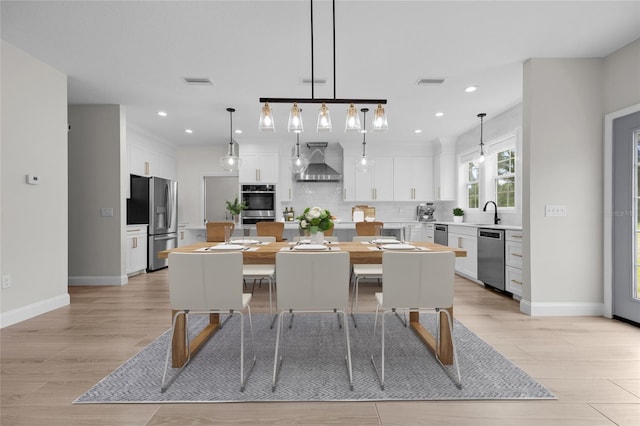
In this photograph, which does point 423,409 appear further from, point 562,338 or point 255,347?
point 562,338

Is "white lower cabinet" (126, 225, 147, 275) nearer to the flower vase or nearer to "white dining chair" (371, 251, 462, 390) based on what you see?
the flower vase

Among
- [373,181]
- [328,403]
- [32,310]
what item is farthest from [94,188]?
[373,181]

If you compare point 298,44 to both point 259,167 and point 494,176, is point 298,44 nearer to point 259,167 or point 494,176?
point 494,176

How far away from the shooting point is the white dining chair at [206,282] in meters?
1.90

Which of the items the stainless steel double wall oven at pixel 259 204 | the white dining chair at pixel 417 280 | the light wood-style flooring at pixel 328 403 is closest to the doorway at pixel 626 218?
the light wood-style flooring at pixel 328 403

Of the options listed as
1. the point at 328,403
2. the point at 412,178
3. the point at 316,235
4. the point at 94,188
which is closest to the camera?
the point at 328,403

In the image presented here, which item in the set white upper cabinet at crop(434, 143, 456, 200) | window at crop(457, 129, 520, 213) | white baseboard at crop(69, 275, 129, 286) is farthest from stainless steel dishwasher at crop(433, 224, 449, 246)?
white baseboard at crop(69, 275, 129, 286)

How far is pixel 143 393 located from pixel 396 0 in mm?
3022

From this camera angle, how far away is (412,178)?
7055 mm

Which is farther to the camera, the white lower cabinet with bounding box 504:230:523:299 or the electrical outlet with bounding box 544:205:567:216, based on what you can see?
the white lower cabinet with bounding box 504:230:523:299

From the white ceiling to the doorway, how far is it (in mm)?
831

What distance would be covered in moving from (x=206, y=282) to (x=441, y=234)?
4877 millimetres

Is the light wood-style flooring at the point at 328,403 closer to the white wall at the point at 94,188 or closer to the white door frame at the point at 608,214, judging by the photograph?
the white door frame at the point at 608,214

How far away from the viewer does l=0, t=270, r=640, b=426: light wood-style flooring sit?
5.30 ft
